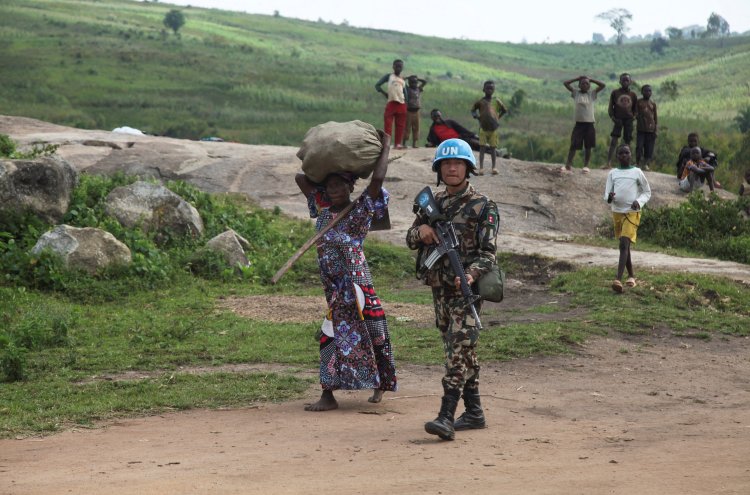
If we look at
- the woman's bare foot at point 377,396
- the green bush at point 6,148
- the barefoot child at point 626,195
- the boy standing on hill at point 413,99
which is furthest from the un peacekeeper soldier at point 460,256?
the boy standing on hill at point 413,99

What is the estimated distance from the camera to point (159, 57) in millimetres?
62312

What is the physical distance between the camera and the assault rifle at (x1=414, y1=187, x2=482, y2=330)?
242 inches

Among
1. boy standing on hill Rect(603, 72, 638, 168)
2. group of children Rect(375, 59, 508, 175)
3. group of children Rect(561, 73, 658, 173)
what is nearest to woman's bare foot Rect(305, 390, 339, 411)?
group of children Rect(375, 59, 508, 175)

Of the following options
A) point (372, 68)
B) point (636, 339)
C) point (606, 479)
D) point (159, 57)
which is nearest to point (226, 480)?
point (606, 479)

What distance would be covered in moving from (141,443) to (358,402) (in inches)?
69.5

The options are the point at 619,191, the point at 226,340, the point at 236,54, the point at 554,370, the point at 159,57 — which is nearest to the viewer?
the point at 554,370

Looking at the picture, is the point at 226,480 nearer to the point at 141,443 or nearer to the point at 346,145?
the point at 141,443

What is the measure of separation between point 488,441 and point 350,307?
1462mm

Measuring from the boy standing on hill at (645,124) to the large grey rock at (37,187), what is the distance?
10792 mm

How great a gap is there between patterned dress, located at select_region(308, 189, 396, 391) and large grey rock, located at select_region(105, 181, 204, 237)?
6804 millimetres

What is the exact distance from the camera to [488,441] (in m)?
5.96

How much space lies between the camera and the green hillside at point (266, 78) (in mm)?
44281

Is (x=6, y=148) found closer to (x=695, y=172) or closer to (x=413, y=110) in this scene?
(x=413, y=110)

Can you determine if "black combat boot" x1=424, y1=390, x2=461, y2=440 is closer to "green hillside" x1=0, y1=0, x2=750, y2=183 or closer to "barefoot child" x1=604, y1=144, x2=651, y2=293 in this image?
"barefoot child" x1=604, y1=144, x2=651, y2=293
